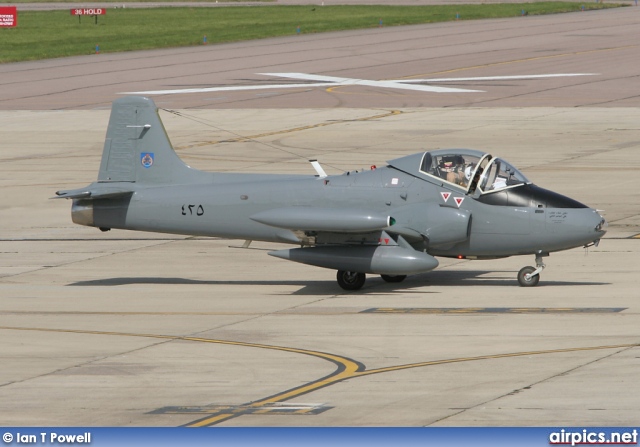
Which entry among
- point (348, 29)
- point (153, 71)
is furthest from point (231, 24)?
point (153, 71)

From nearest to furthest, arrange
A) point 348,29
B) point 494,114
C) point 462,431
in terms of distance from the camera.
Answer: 1. point 462,431
2. point 494,114
3. point 348,29

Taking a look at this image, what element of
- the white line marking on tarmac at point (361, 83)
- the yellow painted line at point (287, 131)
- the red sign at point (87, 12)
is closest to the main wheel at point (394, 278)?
the yellow painted line at point (287, 131)

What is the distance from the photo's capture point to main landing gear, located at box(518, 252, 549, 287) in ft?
78.9

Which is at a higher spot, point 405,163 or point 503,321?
point 405,163

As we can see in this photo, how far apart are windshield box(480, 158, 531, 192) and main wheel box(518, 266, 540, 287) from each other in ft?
5.47

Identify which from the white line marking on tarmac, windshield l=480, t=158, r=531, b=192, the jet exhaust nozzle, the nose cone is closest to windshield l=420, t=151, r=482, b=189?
windshield l=480, t=158, r=531, b=192

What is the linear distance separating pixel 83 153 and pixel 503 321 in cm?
2778

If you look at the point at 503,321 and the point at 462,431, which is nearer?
the point at 462,431

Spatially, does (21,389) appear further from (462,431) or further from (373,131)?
(373,131)

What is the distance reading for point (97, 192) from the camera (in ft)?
82.9

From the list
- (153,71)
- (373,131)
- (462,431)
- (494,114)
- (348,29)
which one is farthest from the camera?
(348,29)

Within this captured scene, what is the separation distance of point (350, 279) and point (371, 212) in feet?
4.95

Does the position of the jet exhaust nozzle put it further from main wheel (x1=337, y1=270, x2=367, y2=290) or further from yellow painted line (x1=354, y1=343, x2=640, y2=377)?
yellow painted line (x1=354, y1=343, x2=640, y2=377)

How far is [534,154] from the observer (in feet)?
140
